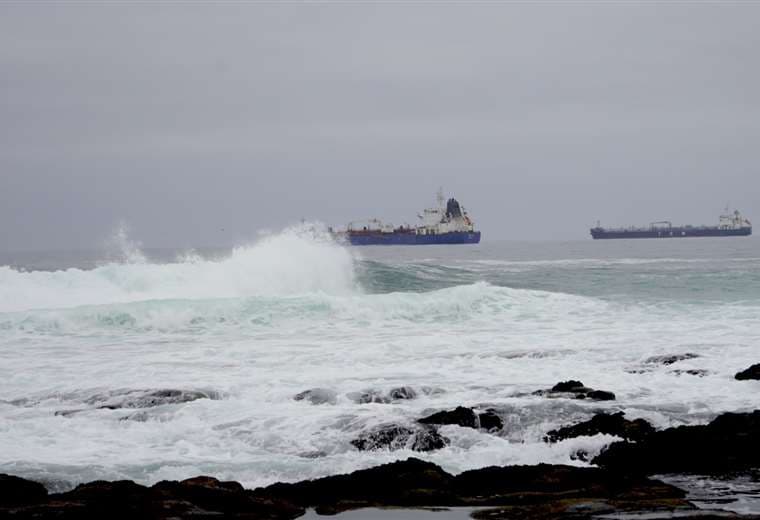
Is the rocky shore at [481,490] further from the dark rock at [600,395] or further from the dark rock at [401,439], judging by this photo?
the dark rock at [600,395]

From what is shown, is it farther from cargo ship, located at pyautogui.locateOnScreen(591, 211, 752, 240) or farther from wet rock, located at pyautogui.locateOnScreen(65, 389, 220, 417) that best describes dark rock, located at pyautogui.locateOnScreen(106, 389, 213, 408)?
cargo ship, located at pyautogui.locateOnScreen(591, 211, 752, 240)

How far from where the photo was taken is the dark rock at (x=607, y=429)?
926cm

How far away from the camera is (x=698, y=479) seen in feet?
25.2

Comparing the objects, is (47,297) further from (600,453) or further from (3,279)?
(600,453)

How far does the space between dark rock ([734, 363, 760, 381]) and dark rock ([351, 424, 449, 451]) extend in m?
5.07

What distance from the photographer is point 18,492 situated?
690cm

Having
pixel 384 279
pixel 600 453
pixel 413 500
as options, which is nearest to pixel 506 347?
pixel 600 453

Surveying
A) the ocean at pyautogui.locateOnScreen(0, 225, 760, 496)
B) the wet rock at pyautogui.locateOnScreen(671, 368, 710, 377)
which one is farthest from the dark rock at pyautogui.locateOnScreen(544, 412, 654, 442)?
the wet rock at pyautogui.locateOnScreen(671, 368, 710, 377)

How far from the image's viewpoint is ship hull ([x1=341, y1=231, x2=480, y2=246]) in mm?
121438

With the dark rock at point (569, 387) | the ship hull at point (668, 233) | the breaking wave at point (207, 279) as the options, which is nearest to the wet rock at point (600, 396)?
the dark rock at point (569, 387)

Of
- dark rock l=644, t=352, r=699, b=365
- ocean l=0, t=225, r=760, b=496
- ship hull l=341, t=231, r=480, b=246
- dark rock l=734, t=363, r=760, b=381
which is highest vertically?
ship hull l=341, t=231, r=480, b=246

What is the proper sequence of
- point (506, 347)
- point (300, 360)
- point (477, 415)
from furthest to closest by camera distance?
point (506, 347) < point (300, 360) < point (477, 415)

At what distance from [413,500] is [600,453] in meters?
2.42

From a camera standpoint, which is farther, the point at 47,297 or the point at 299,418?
the point at 47,297
